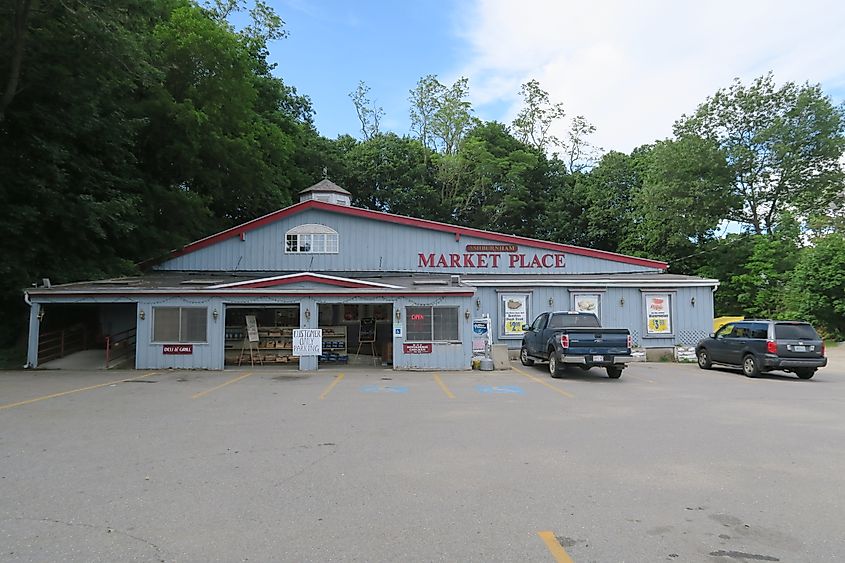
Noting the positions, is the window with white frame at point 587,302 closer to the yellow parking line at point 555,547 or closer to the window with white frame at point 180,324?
the window with white frame at point 180,324

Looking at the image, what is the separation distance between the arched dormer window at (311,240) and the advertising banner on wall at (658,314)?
514 inches

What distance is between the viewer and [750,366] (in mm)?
16406

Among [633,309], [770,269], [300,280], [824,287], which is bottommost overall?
[633,309]

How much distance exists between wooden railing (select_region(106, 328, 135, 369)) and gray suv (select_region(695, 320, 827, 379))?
63.6 feet

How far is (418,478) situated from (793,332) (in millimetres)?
14590

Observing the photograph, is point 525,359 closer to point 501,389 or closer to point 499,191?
point 501,389

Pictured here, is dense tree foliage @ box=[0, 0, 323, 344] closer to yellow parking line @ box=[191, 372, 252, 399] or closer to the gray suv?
yellow parking line @ box=[191, 372, 252, 399]

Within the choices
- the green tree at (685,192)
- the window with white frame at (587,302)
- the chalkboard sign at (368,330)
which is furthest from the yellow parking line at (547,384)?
the green tree at (685,192)

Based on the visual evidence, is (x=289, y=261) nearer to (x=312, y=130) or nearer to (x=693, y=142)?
(x=312, y=130)

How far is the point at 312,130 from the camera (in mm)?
41781

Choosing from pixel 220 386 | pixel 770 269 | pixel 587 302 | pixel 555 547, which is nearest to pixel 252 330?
pixel 220 386

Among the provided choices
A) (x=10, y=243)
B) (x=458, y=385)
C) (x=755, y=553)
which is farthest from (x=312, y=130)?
(x=755, y=553)

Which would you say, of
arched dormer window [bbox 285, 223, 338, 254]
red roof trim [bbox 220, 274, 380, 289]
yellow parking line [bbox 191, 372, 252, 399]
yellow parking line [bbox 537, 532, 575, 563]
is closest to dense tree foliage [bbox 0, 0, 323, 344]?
arched dormer window [bbox 285, 223, 338, 254]

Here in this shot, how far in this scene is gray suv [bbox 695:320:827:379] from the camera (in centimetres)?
1559
